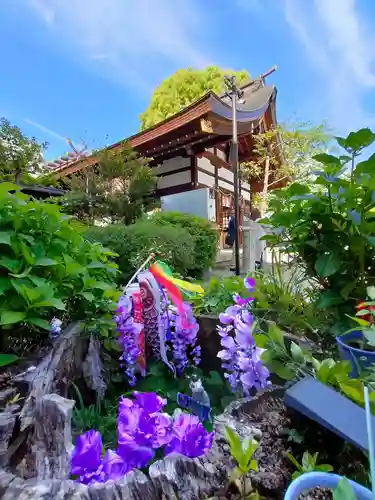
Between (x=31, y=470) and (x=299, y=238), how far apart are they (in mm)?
1042

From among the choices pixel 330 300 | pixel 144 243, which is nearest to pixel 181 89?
pixel 144 243

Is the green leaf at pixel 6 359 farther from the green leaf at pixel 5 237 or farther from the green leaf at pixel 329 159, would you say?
the green leaf at pixel 329 159

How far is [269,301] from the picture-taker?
1.40 meters

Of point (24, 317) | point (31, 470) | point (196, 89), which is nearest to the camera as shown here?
point (31, 470)

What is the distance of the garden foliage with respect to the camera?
40.3 inches

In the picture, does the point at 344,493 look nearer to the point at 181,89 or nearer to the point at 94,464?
the point at 94,464

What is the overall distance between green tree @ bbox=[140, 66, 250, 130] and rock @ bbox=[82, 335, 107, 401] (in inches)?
617

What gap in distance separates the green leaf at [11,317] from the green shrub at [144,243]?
3260 mm

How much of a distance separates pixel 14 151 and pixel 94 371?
6.80 metres

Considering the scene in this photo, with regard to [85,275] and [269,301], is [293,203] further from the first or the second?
[85,275]

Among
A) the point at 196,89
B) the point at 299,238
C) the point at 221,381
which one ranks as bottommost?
the point at 221,381

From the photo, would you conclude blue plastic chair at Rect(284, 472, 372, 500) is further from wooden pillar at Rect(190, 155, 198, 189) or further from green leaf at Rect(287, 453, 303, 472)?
wooden pillar at Rect(190, 155, 198, 189)

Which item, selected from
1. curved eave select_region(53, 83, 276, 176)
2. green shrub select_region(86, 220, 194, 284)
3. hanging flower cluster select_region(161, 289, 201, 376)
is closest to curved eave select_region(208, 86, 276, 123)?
curved eave select_region(53, 83, 276, 176)

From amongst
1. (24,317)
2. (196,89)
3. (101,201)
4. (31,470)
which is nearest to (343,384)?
(31,470)
